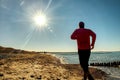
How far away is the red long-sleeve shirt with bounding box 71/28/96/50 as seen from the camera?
7.56m

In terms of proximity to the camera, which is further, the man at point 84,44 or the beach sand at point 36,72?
the beach sand at point 36,72

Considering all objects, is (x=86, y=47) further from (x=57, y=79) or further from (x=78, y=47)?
(x=57, y=79)

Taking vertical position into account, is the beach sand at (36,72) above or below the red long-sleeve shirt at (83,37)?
below

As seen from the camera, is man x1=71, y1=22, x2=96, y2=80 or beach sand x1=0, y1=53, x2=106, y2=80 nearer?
man x1=71, y1=22, x2=96, y2=80

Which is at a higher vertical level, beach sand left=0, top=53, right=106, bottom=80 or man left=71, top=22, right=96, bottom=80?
man left=71, top=22, right=96, bottom=80

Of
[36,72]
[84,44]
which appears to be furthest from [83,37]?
[36,72]

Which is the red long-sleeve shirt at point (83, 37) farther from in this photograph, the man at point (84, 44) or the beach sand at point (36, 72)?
the beach sand at point (36, 72)

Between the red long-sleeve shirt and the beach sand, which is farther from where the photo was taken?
the beach sand

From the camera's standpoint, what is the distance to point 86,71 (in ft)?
25.1

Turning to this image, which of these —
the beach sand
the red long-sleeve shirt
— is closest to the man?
the red long-sleeve shirt

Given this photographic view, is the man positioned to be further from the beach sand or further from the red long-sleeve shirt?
the beach sand

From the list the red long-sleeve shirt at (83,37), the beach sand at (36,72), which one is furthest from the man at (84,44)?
the beach sand at (36,72)

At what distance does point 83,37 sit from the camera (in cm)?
761

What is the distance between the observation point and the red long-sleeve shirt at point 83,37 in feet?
24.8
